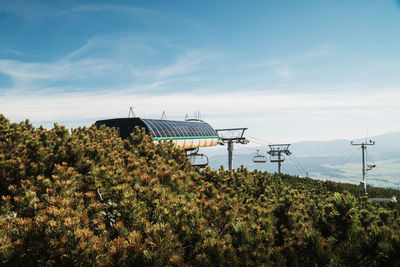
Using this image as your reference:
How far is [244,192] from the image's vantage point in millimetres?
14297

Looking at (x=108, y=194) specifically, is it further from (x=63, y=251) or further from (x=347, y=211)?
(x=347, y=211)

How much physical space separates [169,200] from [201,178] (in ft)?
20.1

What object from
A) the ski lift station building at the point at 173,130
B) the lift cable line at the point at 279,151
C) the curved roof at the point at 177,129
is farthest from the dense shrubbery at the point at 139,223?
the lift cable line at the point at 279,151

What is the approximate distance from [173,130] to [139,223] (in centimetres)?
3354

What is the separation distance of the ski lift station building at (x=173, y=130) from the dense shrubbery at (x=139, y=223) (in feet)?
73.1

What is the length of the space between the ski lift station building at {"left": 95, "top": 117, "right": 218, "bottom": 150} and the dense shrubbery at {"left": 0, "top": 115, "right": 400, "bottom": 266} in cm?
2228

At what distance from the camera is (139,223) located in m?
6.74

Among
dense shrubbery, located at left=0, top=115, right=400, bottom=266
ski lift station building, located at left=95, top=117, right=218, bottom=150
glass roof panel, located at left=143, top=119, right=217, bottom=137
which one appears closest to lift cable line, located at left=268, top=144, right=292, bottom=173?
ski lift station building, located at left=95, top=117, right=218, bottom=150

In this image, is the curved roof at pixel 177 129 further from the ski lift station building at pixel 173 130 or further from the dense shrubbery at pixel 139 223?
the dense shrubbery at pixel 139 223

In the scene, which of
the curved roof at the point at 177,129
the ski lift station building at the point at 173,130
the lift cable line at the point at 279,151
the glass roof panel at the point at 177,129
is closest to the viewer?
the ski lift station building at the point at 173,130

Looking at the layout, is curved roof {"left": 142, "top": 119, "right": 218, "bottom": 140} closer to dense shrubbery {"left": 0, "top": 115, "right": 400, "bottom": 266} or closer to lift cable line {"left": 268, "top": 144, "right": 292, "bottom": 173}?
lift cable line {"left": 268, "top": 144, "right": 292, "bottom": 173}

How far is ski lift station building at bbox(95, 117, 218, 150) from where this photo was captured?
3691cm

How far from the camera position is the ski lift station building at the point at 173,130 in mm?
36906

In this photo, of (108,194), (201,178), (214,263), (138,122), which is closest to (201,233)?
(214,263)
